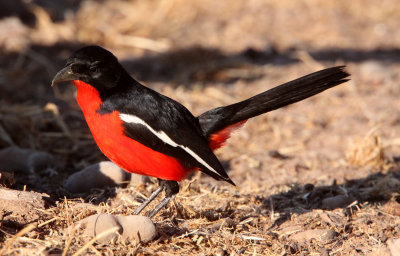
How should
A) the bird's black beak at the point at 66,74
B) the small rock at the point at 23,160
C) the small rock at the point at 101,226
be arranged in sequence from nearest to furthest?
the small rock at the point at 101,226 < the bird's black beak at the point at 66,74 < the small rock at the point at 23,160

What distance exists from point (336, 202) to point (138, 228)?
184 cm

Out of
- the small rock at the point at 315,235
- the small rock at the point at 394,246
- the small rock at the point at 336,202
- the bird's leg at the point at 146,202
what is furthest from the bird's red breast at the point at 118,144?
the small rock at the point at 394,246

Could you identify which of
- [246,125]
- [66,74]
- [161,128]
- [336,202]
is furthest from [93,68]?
[246,125]

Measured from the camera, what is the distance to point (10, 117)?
5.62 m

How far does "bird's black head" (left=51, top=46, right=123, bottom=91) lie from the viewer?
3680 mm

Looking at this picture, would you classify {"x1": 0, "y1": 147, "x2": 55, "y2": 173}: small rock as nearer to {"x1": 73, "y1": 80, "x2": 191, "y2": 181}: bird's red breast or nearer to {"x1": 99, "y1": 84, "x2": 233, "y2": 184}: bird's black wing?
{"x1": 73, "y1": 80, "x2": 191, "y2": 181}: bird's red breast

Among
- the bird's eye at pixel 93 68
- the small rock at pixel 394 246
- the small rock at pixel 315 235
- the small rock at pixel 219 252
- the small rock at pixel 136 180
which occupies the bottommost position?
the small rock at pixel 394 246

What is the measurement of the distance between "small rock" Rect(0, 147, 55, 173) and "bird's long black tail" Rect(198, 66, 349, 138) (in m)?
1.62

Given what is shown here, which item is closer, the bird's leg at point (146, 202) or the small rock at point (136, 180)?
the bird's leg at point (146, 202)

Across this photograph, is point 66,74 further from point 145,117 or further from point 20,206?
point 20,206

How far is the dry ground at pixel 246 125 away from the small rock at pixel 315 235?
0.03ft

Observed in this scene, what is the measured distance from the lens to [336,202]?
446 cm

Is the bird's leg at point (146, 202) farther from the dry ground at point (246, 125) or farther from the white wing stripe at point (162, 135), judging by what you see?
the white wing stripe at point (162, 135)

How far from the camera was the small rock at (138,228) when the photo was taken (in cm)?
329
